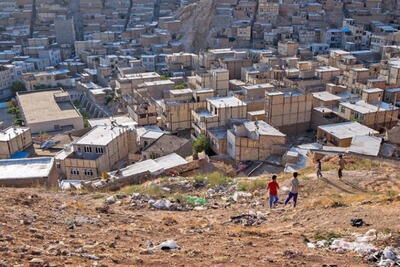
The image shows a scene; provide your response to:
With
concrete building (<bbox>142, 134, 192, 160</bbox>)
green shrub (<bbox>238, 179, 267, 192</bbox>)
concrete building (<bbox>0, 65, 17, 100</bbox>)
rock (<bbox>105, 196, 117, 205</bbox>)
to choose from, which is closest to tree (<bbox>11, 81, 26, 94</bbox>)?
concrete building (<bbox>0, 65, 17, 100</bbox>)

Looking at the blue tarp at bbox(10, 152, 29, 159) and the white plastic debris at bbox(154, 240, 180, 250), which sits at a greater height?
the white plastic debris at bbox(154, 240, 180, 250)

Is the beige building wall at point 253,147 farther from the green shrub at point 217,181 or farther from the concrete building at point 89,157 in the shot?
the green shrub at point 217,181

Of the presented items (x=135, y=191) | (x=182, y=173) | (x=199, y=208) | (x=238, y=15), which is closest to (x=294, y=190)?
(x=199, y=208)

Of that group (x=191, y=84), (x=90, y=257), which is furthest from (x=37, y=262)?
(x=191, y=84)

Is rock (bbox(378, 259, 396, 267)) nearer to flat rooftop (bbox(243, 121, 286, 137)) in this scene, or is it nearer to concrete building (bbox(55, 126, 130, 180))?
flat rooftop (bbox(243, 121, 286, 137))

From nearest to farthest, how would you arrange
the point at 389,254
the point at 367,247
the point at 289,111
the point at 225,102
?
1. the point at 389,254
2. the point at 367,247
3. the point at 225,102
4. the point at 289,111

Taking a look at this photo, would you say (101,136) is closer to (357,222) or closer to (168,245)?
(168,245)
